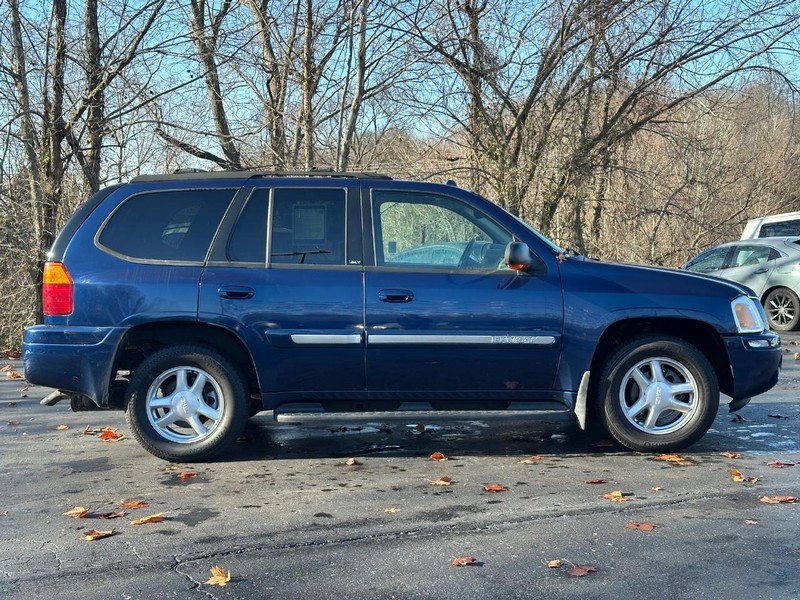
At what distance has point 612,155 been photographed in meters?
15.7

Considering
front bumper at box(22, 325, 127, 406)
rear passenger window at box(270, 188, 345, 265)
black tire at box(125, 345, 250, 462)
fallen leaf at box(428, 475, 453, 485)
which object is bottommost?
fallen leaf at box(428, 475, 453, 485)

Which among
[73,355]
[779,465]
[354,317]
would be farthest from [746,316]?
[73,355]

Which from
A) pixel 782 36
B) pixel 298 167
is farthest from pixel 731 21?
pixel 298 167

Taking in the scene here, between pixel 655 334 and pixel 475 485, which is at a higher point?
pixel 655 334

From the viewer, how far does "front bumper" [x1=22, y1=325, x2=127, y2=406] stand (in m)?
5.43

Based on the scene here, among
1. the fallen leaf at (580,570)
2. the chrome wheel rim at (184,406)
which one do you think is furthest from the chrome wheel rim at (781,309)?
the fallen leaf at (580,570)

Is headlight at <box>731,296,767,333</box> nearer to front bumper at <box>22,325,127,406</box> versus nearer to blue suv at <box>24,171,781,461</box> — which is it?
blue suv at <box>24,171,781,461</box>

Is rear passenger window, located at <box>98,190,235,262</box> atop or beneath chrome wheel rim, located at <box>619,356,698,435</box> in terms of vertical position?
atop

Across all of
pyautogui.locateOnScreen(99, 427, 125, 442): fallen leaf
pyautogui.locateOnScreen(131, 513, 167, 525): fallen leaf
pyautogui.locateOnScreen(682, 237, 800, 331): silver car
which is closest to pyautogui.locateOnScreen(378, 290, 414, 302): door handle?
pyautogui.locateOnScreen(131, 513, 167, 525): fallen leaf

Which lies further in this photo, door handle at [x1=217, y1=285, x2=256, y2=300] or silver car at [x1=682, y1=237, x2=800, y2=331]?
silver car at [x1=682, y1=237, x2=800, y2=331]

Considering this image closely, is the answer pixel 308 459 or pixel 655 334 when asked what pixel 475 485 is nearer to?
pixel 308 459

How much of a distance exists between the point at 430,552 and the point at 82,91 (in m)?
10.8

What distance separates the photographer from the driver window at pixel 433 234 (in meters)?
5.59

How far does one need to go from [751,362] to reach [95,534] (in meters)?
4.23
